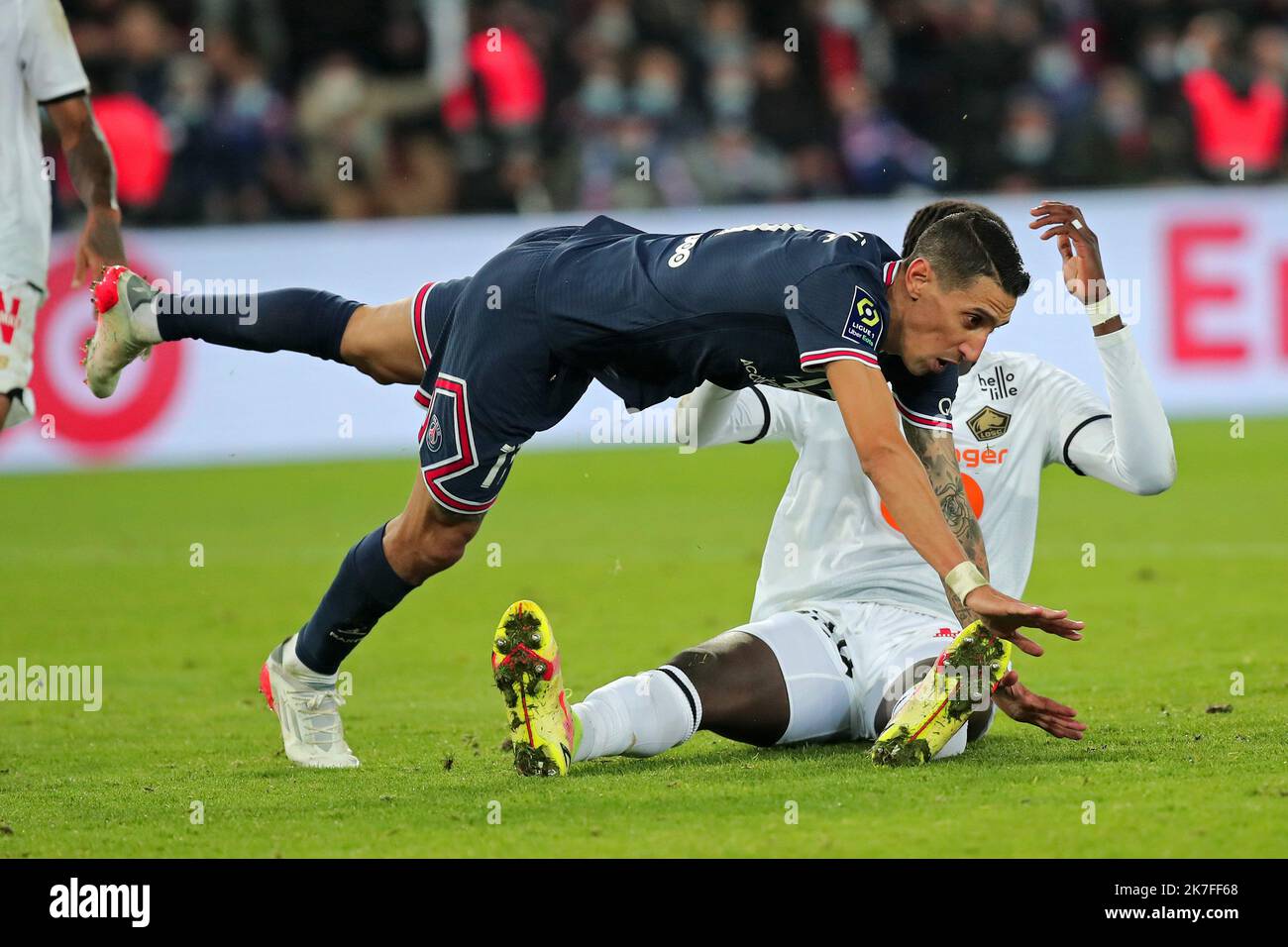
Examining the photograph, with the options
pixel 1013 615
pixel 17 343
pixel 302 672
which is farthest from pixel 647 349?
pixel 17 343

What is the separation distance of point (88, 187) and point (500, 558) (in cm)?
432

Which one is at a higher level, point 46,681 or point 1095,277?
point 1095,277

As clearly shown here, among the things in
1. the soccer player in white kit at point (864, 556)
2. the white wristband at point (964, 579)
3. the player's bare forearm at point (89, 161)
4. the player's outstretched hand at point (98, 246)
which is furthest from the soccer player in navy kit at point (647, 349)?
the player's bare forearm at point (89, 161)

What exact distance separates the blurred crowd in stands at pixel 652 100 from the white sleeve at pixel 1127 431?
9.94 meters

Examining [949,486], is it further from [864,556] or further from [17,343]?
[17,343]

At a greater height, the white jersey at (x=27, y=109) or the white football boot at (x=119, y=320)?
the white jersey at (x=27, y=109)

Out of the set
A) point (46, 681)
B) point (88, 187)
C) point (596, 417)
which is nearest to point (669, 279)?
point (88, 187)

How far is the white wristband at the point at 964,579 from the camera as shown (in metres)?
4.07

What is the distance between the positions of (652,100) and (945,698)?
40.7 ft

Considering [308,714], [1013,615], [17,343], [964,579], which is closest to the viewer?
[1013,615]

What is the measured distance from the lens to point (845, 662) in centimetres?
504

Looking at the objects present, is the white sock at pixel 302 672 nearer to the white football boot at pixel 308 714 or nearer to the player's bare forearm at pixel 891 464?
the white football boot at pixel 308 714
